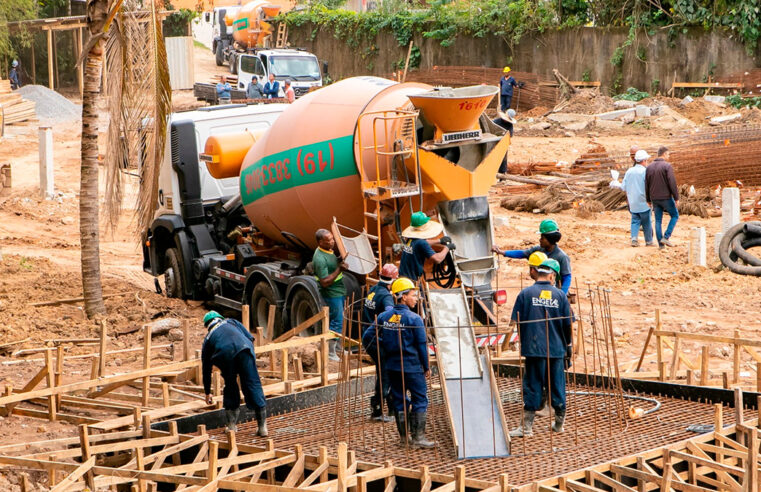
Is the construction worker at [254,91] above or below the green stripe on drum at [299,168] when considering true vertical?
above

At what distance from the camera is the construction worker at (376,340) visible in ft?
31.3

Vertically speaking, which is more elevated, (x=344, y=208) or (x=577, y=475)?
(x=344, y=208)

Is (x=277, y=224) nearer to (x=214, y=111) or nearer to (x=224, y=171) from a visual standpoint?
(x=224, y=171)

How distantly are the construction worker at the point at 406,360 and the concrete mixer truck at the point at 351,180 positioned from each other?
3220 millimetres

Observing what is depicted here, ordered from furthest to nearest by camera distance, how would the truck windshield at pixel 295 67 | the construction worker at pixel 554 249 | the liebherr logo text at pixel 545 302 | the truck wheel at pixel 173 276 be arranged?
the truck windshield at pixel 295 67 < the truck wheel at pixel 173 276 < the construction worker at pixel 554 249 < the liebherr logo text at pixel 545 302

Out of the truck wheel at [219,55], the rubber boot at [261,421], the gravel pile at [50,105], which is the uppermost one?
the truck wheel at [219,55]

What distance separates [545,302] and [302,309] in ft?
16.2

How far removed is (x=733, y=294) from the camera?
1655cm

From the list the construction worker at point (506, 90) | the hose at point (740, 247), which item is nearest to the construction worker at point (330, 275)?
the hose at point (740, 247)

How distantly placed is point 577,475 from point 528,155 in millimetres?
21445

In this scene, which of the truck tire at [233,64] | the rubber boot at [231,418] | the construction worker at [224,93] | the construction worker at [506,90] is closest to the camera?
the rubber boot at [231,418]

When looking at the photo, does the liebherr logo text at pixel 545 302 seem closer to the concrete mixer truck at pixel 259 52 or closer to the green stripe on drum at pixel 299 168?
the green stripe on drum at pixel 299 168

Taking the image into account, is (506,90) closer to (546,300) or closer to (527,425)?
(546,300)

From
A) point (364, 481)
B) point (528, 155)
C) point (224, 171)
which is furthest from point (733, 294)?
point (528, 155)
